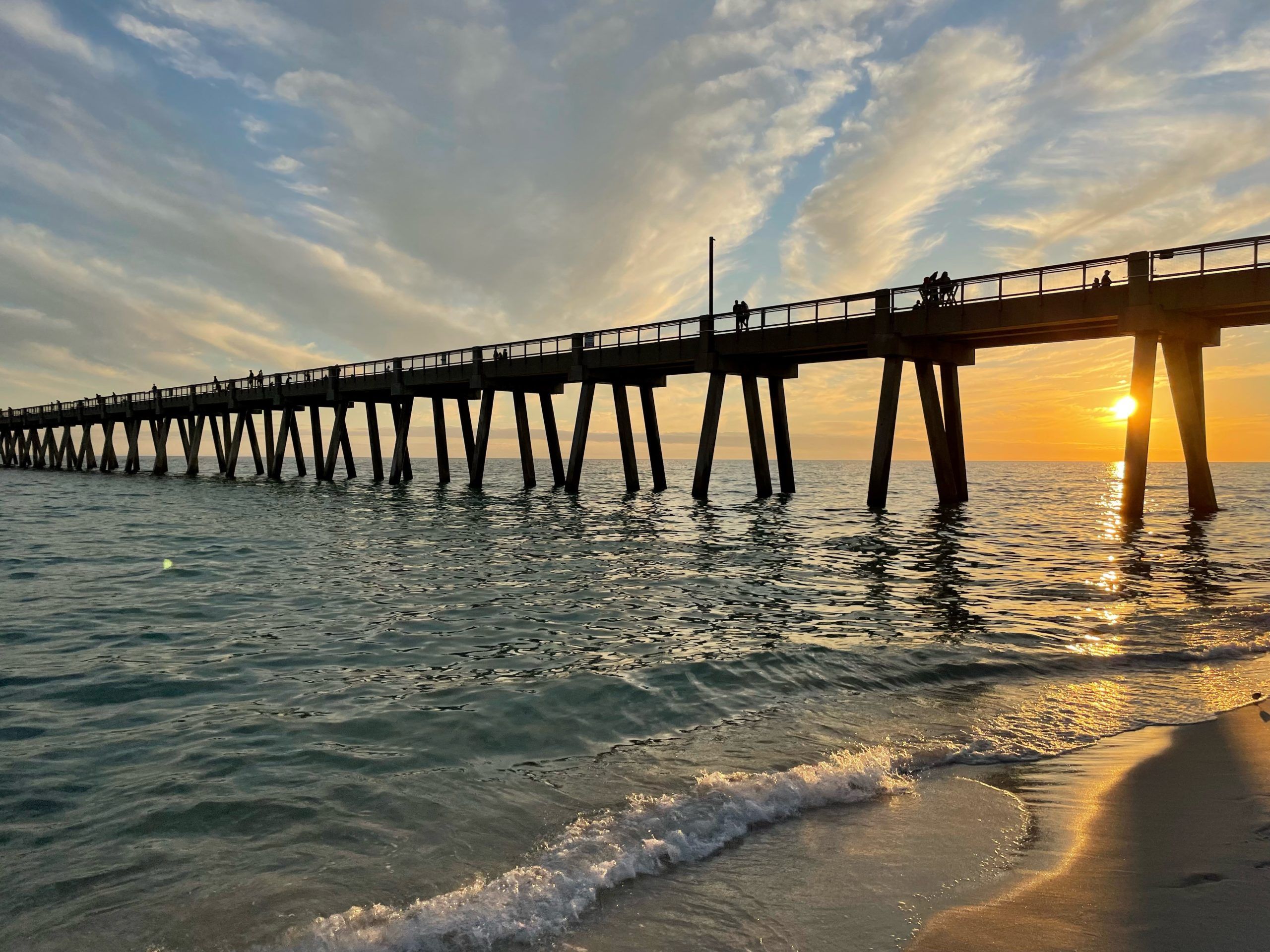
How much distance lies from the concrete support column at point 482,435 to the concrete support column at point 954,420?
23.5 metres

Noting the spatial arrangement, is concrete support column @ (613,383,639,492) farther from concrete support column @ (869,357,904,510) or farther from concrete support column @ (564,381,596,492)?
concrete support column @ (869,357,904,510)

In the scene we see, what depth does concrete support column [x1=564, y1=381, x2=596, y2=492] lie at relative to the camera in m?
36.3

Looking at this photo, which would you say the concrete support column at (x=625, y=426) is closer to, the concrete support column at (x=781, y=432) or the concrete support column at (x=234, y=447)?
the concrete support column at (x=781, y=432)

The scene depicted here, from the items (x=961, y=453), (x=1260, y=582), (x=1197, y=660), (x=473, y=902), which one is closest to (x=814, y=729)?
(x=473, y=902)

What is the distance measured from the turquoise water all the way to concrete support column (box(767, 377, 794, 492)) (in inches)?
663

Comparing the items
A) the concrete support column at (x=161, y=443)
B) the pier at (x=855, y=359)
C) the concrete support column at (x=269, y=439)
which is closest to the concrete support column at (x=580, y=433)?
the pier at (x=855, y=359)

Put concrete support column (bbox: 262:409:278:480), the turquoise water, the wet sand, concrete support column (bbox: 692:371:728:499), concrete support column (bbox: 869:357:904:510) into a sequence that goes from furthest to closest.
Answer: concrete support column (bbox: 262:409:278:480) → concrete support column (bbox: 692:371:728:499) → concrete support column (bbox: 869:357:904:510) → the turquoise water → the wet sand

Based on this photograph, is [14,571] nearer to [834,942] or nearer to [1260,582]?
[834,942]

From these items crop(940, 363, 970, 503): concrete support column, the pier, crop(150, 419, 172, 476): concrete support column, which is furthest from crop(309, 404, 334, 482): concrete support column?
crop(940, 363, 970, 503): concrete support column

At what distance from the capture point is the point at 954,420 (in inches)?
1174

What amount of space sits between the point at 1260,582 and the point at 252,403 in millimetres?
61394

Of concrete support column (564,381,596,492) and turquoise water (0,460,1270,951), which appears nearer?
turquoise water (0,460,1270,951)

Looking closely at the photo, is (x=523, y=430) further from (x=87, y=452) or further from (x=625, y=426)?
(x=87, y=452)

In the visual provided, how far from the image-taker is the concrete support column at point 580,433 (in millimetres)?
36281
